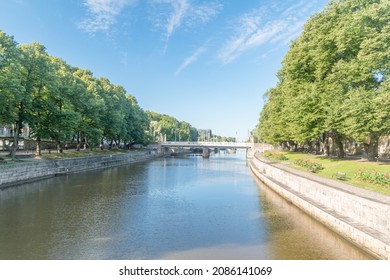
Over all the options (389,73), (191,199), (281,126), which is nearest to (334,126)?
(389,73)

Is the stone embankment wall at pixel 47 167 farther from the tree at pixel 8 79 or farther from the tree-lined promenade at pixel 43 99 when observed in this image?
the tree at pixel 8 79

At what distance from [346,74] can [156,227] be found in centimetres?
2739

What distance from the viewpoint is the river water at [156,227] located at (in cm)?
1791

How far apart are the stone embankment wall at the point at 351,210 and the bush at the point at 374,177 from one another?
175 cm

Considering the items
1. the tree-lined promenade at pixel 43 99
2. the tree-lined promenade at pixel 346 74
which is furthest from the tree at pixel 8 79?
the tree-lined promenade at pixel 346 74

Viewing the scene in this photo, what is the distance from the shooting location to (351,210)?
20.6m

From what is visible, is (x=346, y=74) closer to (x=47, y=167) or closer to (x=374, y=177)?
(x=374, y=177)

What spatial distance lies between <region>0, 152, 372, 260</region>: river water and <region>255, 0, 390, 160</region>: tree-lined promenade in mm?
11747

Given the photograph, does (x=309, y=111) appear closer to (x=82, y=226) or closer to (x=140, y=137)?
(x=82, y=226)

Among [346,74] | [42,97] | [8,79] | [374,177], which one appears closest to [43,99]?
[42,97]

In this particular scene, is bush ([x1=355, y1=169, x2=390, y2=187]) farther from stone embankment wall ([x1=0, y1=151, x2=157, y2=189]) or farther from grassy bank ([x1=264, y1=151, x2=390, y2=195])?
stone embankment wall ([x1=0, y1=151, x2=157, y2=189])

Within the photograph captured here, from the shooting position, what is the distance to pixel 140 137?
11062cm

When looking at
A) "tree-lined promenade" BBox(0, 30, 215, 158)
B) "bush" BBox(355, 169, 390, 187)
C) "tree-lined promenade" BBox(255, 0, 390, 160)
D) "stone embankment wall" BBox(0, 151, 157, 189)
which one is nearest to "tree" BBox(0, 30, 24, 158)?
"tree-lined promenade" BBox(0, 30, 215, 158)

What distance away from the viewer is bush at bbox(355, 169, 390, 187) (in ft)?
76.2
